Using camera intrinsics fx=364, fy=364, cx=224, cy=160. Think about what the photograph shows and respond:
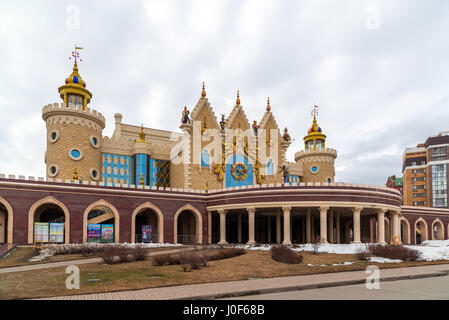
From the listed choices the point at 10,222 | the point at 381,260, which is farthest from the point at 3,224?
the point at 381,260

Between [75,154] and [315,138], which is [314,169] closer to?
[315,138]

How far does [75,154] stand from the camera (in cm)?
4500

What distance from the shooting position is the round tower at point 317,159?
2579 inches

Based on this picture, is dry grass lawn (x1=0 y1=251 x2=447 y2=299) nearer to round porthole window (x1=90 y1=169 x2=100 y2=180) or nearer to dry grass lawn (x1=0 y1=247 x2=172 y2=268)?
dry grass lawn (x1=0 y1=247 x2=172 y2=268)

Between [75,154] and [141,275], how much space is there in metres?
30.9

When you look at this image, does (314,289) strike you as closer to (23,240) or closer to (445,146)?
(23,240)

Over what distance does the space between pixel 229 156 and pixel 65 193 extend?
25.0 meters

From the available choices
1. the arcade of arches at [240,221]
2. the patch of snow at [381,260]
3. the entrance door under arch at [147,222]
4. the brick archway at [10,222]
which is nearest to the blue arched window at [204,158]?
the arcade of arches at [240,221]

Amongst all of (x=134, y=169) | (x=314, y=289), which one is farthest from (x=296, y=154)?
(x=314, y=289)

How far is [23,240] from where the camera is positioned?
34.8 m

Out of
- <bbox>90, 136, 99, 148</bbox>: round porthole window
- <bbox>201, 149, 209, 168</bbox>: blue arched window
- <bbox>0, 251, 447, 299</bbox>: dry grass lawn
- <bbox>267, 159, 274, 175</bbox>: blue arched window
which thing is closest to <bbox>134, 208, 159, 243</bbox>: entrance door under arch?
<bbox>90, 136, 99, 148</bbox>: round porthole window

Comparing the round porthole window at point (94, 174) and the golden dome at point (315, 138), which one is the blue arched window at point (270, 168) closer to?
the golden dome at point (315, 138)

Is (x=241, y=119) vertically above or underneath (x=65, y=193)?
above

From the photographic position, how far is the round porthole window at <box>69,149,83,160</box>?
44.5 meters
